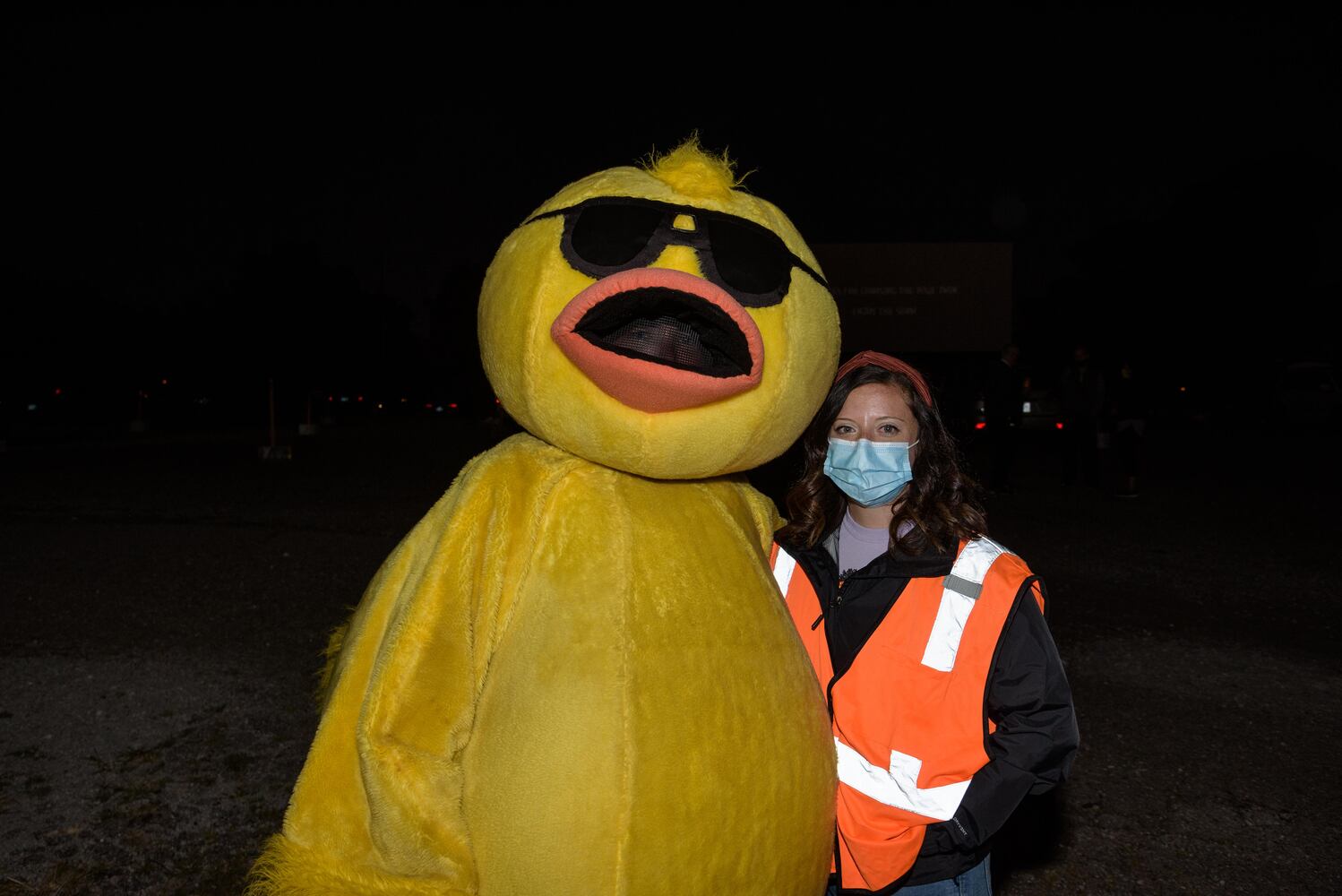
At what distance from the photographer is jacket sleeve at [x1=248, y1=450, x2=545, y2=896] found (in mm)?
1616

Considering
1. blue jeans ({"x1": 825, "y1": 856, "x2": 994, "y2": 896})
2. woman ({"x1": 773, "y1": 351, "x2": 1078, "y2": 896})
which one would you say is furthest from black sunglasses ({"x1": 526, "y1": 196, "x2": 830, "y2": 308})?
blue jeans ({"x1": 825, "y1": 856, "x2": 994, "y2": 896})

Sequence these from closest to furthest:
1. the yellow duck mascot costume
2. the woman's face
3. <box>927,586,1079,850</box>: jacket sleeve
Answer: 1. the yellow duck mascot costume
2. <box>927,586,1079,850</box>: jacket sleeve
3. the woman's face

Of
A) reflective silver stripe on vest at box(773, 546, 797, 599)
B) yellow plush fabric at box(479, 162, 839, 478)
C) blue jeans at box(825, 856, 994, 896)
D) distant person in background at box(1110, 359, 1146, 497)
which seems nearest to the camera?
yellow plush fabric at box(479, 162, 839, 478)

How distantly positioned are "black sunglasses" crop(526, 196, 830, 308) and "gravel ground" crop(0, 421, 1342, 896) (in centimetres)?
266

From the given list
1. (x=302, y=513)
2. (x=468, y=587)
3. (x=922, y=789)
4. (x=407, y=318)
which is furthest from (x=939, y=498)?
(x=407, y=318)

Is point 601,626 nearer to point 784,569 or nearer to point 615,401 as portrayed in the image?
point 615,401

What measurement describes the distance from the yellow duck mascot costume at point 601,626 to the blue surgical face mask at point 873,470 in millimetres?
406

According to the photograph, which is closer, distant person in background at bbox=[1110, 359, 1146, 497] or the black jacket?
the black jacket

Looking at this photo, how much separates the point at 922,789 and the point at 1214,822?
2.60 meters

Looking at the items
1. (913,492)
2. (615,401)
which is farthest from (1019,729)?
(615,401)

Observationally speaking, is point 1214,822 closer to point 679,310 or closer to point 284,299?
point 679,310

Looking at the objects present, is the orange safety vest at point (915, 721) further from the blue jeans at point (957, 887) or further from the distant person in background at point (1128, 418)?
the distant person in background at point (1128, 418)

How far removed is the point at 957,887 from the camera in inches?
79.1

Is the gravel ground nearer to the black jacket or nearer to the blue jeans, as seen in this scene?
the blue jeans
